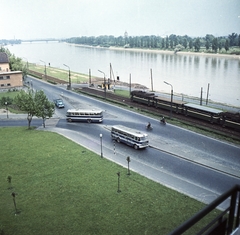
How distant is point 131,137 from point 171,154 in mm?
4308

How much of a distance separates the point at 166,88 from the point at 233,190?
63.9m

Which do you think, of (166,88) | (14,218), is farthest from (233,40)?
(14,218)

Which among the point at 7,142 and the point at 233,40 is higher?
the point at 233,40

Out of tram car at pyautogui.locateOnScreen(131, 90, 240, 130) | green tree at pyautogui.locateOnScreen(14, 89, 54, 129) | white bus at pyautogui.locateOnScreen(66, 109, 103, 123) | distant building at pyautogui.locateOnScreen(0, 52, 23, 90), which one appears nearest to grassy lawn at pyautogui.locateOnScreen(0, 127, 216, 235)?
green tree at pyautogui.locateOnScreen(14, 89, 54, 129)

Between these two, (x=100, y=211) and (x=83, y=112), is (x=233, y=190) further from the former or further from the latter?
(x=83, y=112)

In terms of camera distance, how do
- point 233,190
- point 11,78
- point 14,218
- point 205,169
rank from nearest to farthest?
point 233,190
point 14,218
point 205,169
point 11,78

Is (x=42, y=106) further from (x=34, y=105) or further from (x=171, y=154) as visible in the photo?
(x=171, y=154)

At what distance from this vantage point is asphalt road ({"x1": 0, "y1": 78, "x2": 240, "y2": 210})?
64.2ft

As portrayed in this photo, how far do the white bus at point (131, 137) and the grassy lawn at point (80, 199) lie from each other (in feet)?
14.3

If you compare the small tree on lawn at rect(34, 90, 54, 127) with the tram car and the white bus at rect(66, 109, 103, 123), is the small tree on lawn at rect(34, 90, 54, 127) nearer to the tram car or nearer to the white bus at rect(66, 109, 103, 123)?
the white bus at rect(66, 109, 103, 123)

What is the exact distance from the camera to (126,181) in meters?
18.9

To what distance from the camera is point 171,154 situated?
25.1 m

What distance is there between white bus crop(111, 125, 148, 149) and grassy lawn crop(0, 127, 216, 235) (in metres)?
4.37

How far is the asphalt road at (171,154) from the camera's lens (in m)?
19.6
